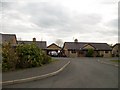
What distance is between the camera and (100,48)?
6475 cm

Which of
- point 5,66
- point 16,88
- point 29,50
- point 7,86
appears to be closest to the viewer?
point 16,88

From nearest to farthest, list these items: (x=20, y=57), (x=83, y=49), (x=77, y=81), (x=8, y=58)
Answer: (x=77, y=81) < (x=8, y=58) < (x=20, y=57) < (x=83, y=49)

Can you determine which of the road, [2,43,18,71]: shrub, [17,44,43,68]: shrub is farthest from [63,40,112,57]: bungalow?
the road

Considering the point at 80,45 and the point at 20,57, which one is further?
the point at 80,45

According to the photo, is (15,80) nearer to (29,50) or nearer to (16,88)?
(16,88)

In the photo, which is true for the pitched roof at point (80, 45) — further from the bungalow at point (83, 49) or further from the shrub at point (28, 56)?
the shrub at point (28, 56)

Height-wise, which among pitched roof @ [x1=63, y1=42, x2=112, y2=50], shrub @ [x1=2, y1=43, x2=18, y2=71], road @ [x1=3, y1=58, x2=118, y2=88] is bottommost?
road @ [x1=3, y1=58, x2=118, y2=88]

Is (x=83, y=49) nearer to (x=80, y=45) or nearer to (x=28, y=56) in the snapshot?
(x=80, y=45)

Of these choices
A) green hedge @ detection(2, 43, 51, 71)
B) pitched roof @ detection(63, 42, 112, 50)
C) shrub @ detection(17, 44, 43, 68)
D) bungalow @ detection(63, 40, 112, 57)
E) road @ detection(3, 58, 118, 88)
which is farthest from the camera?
pitched roof @ detection(63, 42, 112, 50)

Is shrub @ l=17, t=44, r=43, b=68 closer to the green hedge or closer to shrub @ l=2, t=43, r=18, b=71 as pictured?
the green hedge

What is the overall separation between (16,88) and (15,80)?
1.41 meters

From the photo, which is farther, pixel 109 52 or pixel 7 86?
pixel 109 52

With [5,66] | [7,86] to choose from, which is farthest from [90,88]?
[5,66]

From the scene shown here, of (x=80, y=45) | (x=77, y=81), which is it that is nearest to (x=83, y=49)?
(x=80, y=45)
